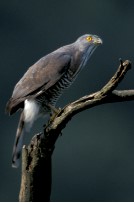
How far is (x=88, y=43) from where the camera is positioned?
437 centimetres

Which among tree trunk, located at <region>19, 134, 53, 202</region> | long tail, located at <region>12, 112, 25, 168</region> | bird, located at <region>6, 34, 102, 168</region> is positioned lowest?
tree trunk, located at <region>19, 134, 53, 202</region>

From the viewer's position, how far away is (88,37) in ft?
14.5

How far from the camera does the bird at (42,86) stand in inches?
155

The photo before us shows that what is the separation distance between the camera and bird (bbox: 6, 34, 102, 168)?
394cm

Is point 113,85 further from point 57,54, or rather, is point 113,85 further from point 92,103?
point 57,54

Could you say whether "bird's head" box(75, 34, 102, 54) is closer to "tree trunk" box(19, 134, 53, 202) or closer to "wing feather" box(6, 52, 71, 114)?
"wing feather" box(6, 52, 71, 114)

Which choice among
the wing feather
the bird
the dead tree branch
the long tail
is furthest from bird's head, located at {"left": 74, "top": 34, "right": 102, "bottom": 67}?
the dead tree branch

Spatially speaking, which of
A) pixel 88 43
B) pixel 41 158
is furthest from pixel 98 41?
pixel 41 158

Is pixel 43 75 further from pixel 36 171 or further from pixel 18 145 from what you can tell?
pixel 36 171

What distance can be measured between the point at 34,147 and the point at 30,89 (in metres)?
0.97

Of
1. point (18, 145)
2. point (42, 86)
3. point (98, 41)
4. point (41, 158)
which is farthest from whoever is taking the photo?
point (98, 41)

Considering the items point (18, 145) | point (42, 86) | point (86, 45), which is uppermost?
point (86, 45)

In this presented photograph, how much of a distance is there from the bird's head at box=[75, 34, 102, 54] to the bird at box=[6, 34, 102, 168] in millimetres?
12

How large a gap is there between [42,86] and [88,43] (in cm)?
58
